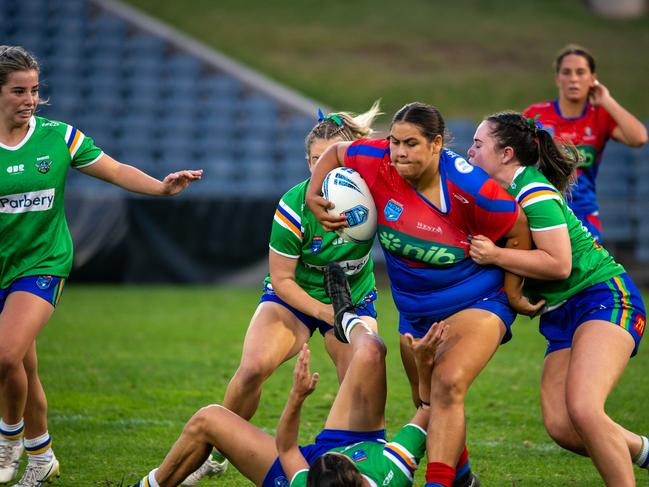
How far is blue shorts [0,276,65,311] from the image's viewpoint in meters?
4.91

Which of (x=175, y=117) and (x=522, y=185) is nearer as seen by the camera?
(x=522, y=185)

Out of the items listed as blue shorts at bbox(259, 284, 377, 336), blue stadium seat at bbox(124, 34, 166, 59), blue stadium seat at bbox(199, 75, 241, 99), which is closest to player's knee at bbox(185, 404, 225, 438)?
blue shorts at bbox(259, 284, 377, 336)

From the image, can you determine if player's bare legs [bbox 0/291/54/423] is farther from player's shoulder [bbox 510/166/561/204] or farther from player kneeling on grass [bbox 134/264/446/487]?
player's shoulder [bbox 510/166/561/204]

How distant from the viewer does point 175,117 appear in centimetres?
1716

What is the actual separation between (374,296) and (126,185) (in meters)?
1.54

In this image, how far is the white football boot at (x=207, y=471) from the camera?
512 cm

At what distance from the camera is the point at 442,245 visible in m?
4.38

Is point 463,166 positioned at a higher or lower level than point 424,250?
higher

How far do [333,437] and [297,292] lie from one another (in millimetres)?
1003

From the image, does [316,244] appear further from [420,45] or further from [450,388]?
[420,45]

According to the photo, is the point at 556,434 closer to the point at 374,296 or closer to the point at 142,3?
the point at 374,296

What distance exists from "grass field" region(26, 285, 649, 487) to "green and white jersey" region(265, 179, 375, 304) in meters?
1.31

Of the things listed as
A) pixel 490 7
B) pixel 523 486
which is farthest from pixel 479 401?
pixel 490 7

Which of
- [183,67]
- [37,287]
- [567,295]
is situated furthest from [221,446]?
[183,67]
